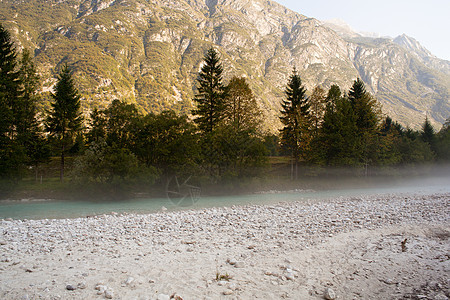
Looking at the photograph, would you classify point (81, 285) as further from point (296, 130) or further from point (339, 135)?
point (339, 135)

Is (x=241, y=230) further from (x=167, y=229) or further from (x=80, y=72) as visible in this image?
(x=80, y=72)

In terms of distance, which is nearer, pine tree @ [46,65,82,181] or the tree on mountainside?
the tree on mountainside

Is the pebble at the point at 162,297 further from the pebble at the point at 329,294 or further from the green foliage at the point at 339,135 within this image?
the green foliage at the point at 339,135

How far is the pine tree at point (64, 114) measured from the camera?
115ft

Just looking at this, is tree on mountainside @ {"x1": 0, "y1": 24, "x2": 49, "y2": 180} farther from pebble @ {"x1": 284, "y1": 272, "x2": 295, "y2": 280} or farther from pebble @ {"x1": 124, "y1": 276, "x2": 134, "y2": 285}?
pebble @ {"x1": 284, "y1": 272, "x2": 295, "y2": 280}

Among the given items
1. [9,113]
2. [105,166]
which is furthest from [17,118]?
[105,166]

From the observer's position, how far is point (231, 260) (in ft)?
22.6

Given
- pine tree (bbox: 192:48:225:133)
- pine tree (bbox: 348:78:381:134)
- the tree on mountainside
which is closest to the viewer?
the tree on mountainside

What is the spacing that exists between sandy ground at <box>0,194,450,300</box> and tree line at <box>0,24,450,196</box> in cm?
1954

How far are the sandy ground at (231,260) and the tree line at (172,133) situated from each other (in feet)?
64.1

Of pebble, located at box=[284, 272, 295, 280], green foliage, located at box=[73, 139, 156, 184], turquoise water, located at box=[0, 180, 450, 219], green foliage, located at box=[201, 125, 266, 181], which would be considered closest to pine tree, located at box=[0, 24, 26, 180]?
turquoise water, located at box=[0, 180, 450, 219]

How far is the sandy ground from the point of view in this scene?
207 inches

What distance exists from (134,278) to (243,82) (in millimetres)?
36316

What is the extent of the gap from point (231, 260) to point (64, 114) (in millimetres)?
38566
